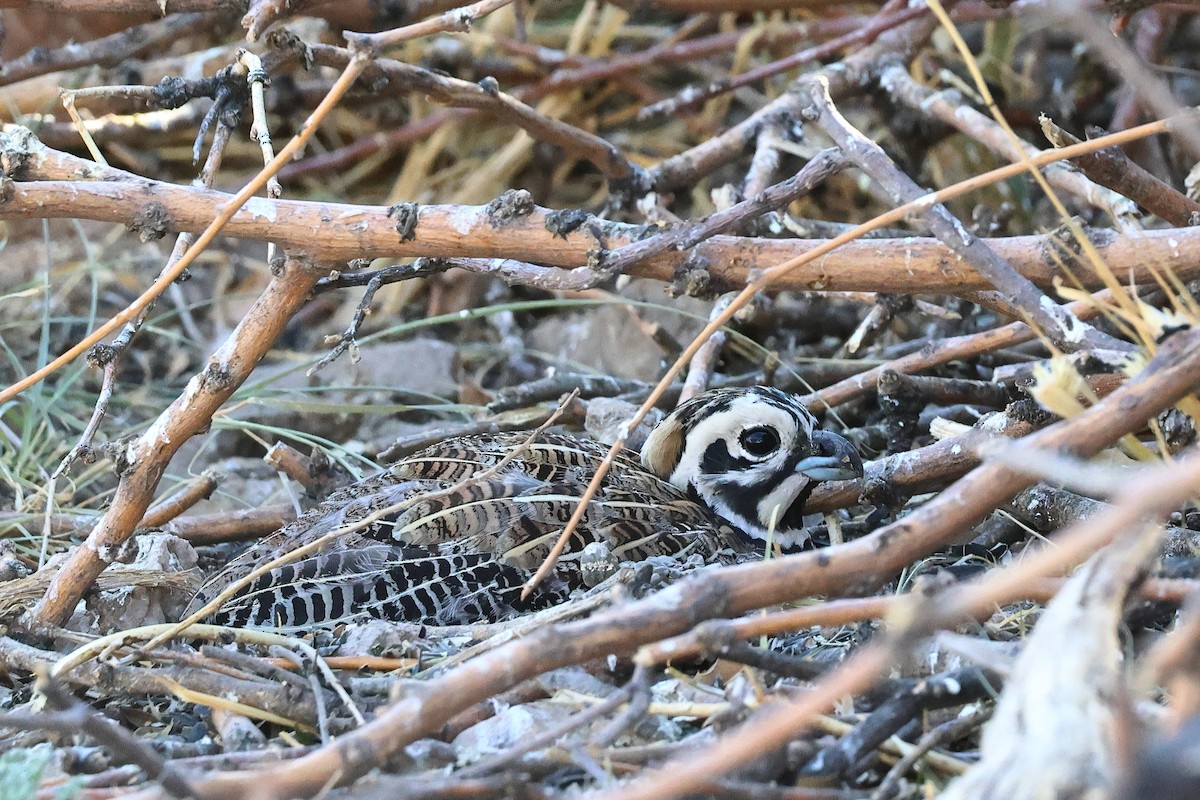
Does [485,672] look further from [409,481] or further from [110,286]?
[110,286]

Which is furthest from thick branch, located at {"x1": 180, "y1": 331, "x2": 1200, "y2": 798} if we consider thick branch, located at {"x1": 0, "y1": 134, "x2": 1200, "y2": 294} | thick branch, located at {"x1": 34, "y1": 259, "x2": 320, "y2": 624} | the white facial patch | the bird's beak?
the white facial patch

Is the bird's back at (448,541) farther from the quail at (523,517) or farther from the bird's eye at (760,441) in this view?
the bird's eye at (760,441)

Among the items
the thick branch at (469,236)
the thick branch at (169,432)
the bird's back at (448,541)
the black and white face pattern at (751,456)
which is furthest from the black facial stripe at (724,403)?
the thick branch at (169,432)

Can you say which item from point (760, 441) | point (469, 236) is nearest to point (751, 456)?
point (760, 441)

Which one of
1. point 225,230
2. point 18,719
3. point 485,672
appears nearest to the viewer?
point 18,719

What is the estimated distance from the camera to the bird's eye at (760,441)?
10.7 ft

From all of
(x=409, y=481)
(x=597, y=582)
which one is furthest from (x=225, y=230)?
(x=597, y=582)

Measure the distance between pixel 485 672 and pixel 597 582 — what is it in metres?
1.03

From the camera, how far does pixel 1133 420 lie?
5.91ft

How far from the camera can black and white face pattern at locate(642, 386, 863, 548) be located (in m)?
3.17

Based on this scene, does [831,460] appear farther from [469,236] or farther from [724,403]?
[469,236]

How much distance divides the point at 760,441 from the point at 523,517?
69cm

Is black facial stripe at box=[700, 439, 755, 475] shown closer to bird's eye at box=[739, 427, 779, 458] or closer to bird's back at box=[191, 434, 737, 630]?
bird's eye at box=[739, 427, 779, 458]

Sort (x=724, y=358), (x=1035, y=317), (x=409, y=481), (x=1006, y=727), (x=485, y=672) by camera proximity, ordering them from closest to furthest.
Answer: (x=1006, y=727)
(x=485, y=672)
(x=1035, y=317)
(x=409, y=481)
(x=724, y=358)
